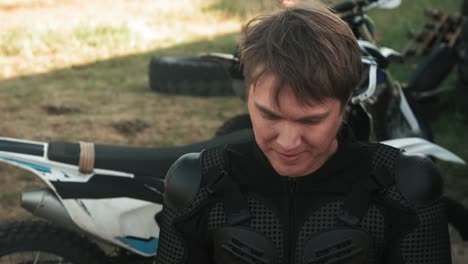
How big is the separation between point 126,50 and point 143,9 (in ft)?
8.43

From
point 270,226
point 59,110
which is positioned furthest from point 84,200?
point 59,110

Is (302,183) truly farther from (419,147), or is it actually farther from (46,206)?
(419,147)

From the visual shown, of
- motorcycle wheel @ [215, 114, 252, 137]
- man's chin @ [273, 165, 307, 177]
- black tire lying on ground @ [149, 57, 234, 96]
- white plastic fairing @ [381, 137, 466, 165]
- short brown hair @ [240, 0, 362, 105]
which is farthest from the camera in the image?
black tire lying on ground @ [149, 57, 234, 96]

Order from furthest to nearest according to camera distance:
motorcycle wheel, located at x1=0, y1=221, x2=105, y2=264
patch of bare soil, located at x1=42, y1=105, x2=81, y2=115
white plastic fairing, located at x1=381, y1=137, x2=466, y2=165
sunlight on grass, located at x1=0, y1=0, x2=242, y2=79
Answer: sunlight on grass, located at x1=0, y1=0, x2=242, y2=79, patch of bare soil, located at x1=42, y1=105, x2=81, y2=115, white plastic fairing, located at x1=381, y1=137, x2=466, y2=165, motorcycle wheel, located at x1=0, y1=221, x2=105, y2=264

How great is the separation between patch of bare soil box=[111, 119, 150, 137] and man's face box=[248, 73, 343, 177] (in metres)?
4.38

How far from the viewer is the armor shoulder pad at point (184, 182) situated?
204 cm

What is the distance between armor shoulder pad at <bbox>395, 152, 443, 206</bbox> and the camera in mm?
1976

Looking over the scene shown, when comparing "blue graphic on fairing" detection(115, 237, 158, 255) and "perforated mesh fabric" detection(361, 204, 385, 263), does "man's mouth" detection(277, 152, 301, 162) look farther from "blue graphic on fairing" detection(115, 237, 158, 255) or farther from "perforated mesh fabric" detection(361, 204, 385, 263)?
"blue graphic on fairing" detection(115, 237, 158, 255)

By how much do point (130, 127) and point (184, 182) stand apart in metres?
4.40

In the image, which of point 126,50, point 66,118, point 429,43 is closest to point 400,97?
point 66,118

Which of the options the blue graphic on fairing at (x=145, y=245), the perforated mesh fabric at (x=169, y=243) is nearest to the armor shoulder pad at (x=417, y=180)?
the perforated mesh fabric at (x=169, y=243)

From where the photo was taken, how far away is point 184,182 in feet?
6.76

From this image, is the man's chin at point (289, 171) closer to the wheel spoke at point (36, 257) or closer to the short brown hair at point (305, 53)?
the short brown hair at point (305, 53)

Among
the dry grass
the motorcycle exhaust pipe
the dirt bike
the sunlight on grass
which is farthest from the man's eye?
the sunlight on grass
